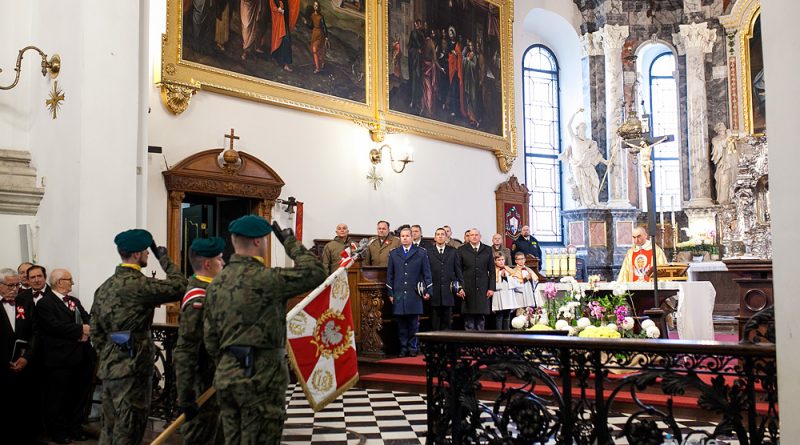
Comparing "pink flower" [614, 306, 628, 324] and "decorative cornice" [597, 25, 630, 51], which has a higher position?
"decorative cornice" [597, 25, 630, 51]

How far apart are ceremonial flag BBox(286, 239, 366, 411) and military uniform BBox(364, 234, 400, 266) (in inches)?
222

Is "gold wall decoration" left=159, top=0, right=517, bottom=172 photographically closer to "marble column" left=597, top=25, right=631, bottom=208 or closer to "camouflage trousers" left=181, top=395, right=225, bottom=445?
"marble column" left=597, top=25, right=631, bottom=208

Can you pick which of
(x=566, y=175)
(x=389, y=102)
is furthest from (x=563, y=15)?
(x=389, y=102)

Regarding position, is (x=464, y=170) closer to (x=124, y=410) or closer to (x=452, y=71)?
(x=452, y=71)

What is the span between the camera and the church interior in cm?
438

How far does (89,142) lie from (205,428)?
386 centimetres

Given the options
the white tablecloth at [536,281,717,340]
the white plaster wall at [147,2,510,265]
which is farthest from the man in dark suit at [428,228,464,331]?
the white plaster wall at [147,2,510,265]

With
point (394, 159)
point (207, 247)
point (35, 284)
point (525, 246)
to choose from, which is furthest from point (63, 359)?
point (525, 246)

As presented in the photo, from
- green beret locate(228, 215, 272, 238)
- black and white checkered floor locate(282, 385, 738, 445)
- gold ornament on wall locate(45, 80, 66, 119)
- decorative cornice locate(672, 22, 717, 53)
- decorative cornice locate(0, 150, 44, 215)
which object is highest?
decorative cornice locate(672, 22, 717, 53)

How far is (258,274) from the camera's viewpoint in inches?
156

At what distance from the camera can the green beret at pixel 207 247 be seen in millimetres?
4629

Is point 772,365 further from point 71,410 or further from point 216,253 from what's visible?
point 71,410

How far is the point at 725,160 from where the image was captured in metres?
17.1

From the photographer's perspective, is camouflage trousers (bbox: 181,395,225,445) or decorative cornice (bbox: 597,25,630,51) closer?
camouflage trousers (bbox: 181,395,225,445)
